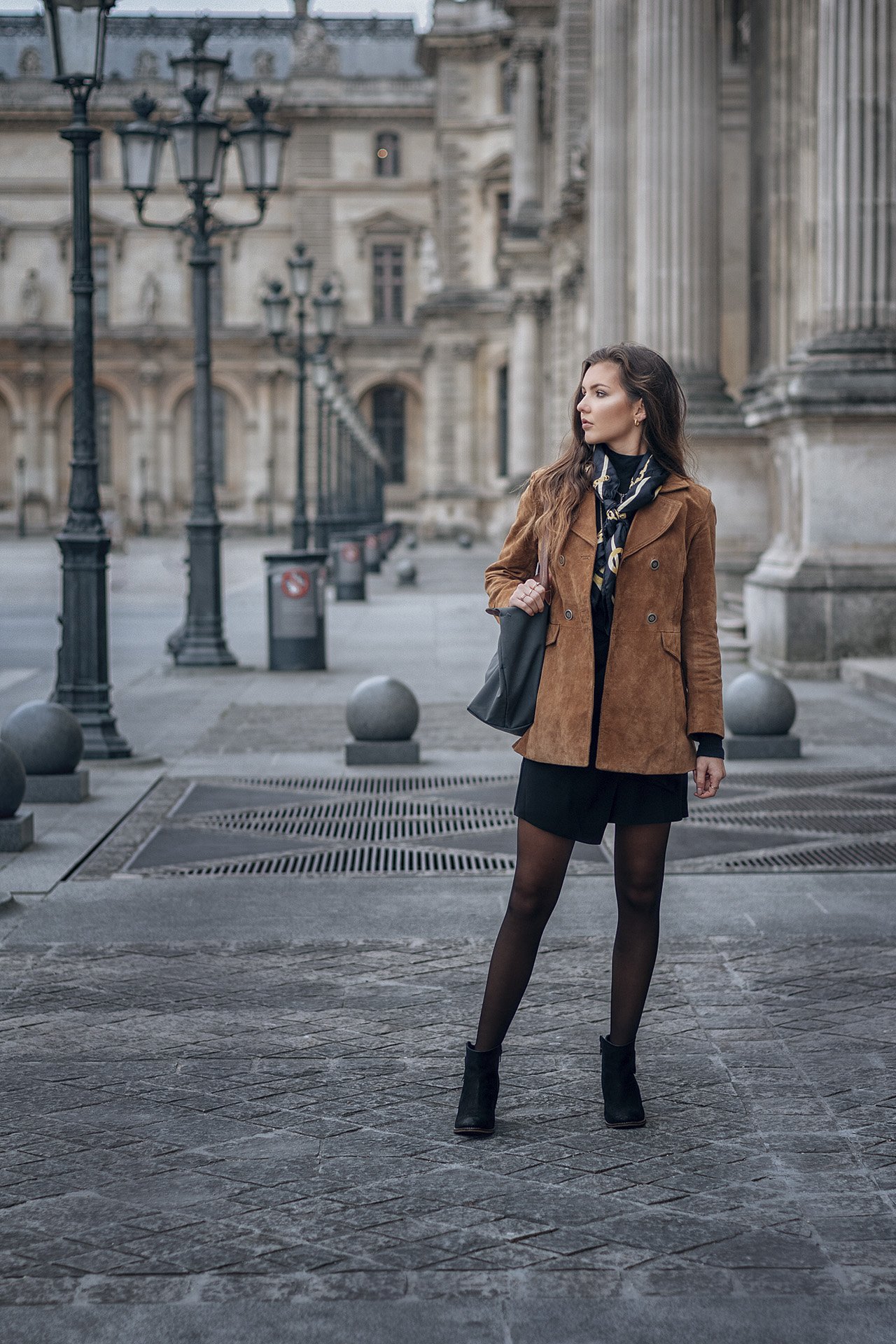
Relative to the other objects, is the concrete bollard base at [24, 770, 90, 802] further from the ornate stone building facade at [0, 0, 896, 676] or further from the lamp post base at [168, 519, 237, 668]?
the lamp post base at [168, 519, 237, 668]

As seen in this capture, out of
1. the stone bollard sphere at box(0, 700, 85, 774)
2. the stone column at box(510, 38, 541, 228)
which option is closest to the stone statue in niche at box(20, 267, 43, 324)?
the stone column at box(510, 38, 541, 228)

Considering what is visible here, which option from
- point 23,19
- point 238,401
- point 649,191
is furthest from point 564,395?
point 23,19

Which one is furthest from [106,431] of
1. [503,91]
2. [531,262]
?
[531,262]

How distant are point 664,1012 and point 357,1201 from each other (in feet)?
5.66

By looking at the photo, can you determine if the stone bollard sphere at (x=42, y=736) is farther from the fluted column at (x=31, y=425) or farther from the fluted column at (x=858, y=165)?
the fluted column at (x=31, y=425)

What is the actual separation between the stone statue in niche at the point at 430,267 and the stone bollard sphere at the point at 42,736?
5781cm

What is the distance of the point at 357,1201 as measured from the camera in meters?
3.86

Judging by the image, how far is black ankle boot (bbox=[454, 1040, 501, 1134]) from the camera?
427 cm

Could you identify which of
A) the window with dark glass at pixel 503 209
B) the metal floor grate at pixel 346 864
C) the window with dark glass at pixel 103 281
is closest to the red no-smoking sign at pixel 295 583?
the metal floor grate at pixel 346 864

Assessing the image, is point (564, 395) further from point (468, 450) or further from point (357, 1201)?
point (357, 1201)

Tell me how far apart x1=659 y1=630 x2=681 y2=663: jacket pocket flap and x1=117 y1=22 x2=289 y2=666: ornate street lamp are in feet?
40.0

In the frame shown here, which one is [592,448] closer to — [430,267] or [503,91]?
[430,267]

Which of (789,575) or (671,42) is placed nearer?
(789,575)

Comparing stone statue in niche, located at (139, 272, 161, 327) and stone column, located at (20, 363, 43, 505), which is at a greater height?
stone statue in niche, located at (139, 272, 161, 327)
